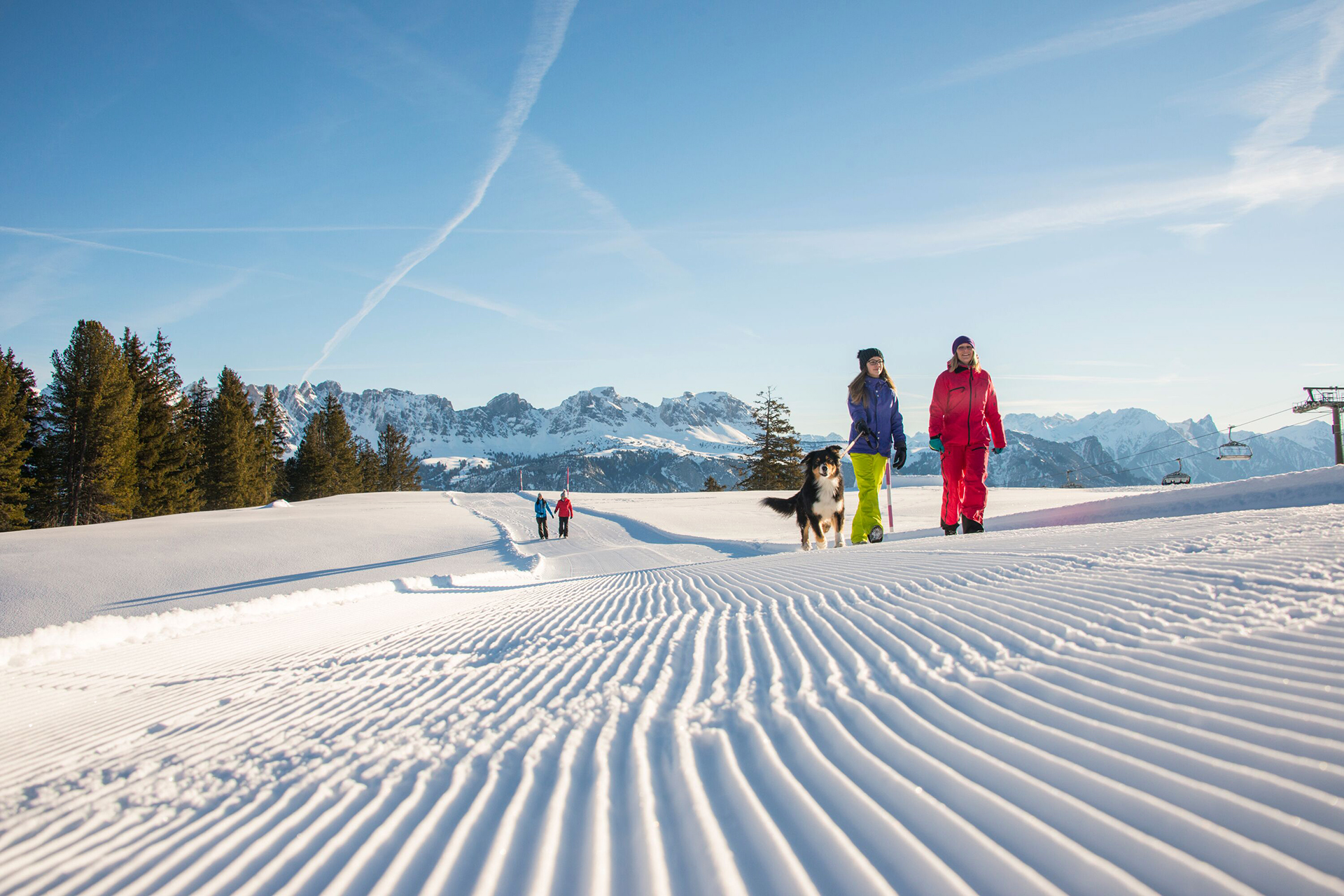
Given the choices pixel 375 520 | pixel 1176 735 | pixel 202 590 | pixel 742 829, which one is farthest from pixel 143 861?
pixel 375 520

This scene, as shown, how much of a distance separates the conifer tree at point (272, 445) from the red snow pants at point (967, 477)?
2137 inches

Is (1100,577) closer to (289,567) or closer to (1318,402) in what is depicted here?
(289,567)

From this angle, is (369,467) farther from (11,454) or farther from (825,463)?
(825,463)

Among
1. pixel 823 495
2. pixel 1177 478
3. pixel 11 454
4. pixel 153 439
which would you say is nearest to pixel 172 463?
pixel 153 439

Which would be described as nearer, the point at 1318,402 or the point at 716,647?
the point at 716,647

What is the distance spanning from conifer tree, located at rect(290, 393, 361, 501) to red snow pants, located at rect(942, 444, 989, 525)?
52.6m

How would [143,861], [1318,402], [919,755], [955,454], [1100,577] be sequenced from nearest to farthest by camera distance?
[143,861], [919,755], [1100,577], [955,454], [1318,402]

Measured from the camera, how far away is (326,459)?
55.0m

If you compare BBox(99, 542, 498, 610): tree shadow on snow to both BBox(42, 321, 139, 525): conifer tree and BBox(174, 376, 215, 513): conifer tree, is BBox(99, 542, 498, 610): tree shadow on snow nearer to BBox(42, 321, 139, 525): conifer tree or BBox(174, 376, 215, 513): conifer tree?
BBox(42, 321, 139, 525): conifer tree

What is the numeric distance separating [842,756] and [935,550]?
4464mm

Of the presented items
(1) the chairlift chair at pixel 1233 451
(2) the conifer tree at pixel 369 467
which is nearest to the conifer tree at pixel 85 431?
(2) the conifer tree at pixel 369 467

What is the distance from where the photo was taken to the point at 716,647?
3.23 metres

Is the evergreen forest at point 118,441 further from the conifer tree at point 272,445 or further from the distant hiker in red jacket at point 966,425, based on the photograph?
the distant hiker in red jacket at point 966,425

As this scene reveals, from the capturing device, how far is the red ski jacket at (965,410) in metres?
7.57
